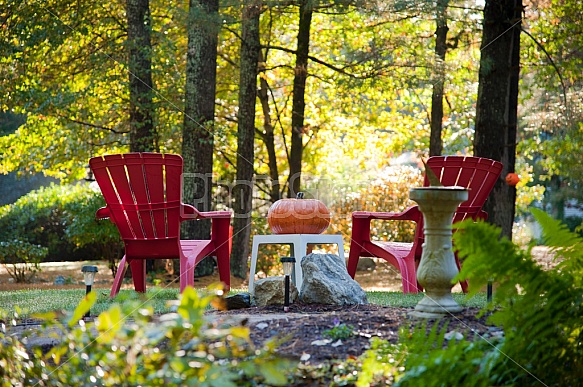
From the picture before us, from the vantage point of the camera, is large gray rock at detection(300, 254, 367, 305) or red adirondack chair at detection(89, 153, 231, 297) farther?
red adirondack chair at detection(89, 153, 231, 297)

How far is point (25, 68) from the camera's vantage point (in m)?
10.2

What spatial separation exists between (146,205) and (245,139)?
4.09 meters

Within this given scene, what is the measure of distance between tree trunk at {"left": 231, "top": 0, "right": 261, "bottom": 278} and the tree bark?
1152mm

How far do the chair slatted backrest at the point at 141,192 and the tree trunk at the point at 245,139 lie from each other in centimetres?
397

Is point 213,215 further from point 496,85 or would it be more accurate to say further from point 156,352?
point 156,352

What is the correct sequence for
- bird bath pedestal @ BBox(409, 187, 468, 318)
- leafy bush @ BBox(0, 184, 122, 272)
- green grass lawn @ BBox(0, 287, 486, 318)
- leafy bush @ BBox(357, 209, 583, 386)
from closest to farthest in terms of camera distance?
leafy bush @ BBox(357, 209, 583, 386)
bird bath pedestal @ BBox(409, 187, 468, 318)
green grass lawn @ BBox(0, 287, 486, 318)
leafy bush @ BBox(0, 184, 122, 272)

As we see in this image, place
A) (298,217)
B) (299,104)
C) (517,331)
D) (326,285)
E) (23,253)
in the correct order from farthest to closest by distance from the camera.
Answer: (299,104)
(23,253)
(298,217)
(326,285)
(517,331)

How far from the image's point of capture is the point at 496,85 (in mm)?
8234

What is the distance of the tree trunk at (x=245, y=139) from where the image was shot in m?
9.78

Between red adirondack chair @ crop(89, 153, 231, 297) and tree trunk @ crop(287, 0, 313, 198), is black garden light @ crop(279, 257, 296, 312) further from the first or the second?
tree trunk @ crop(287, 0, 313, 198)

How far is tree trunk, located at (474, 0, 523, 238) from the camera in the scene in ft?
26.8

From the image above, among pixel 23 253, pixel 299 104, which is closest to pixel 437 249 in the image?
pixel 299 104

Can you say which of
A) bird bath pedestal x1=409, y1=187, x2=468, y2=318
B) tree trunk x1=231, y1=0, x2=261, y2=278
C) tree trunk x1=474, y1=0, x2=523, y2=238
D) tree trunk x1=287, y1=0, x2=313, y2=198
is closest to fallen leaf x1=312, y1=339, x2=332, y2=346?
bird bath pedestal x1=409, y1=187, x2=468, y2=318

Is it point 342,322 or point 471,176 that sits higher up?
point 471,176
